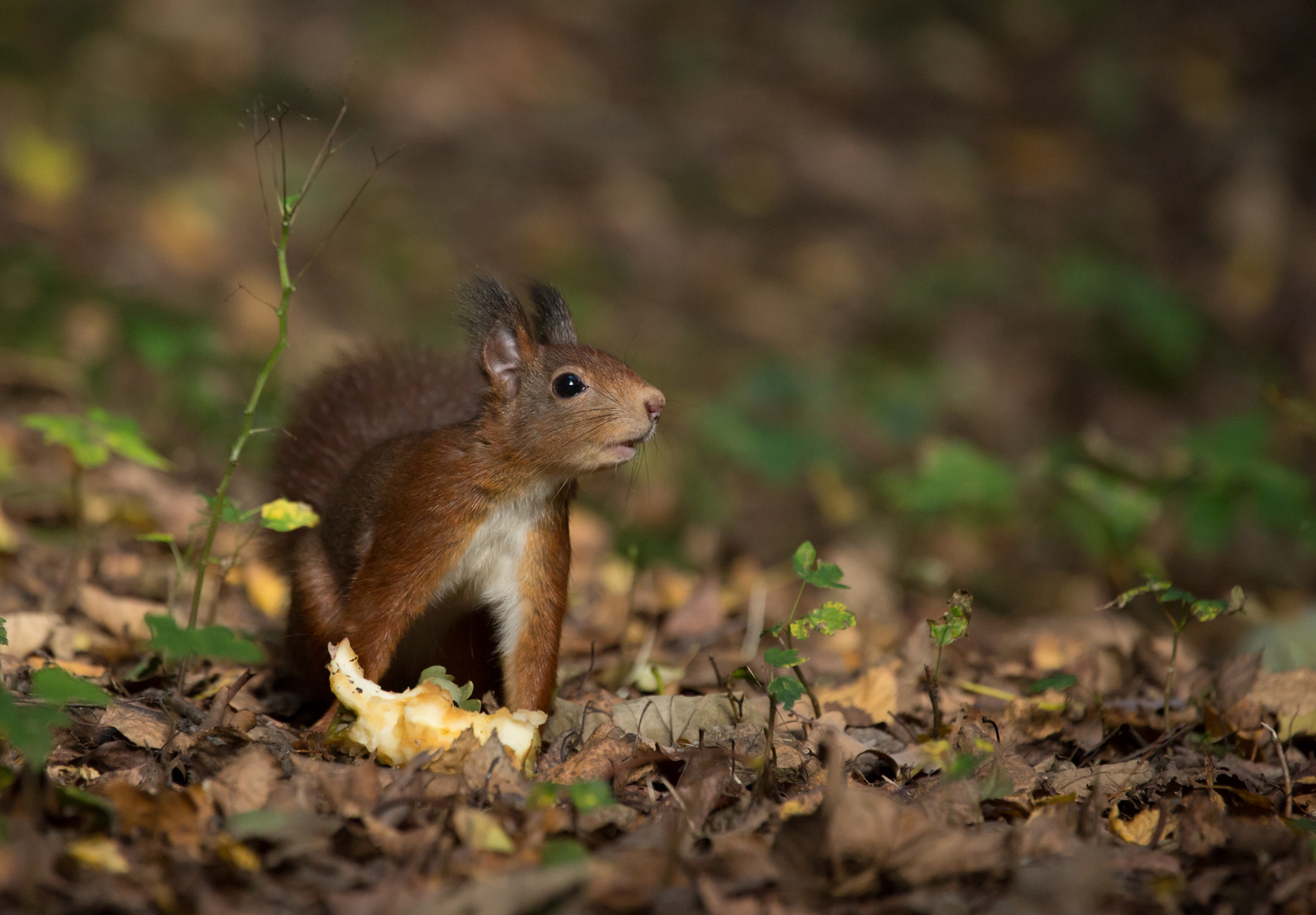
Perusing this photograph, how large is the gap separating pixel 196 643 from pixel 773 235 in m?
7.98

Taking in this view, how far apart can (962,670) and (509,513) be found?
1.63 m

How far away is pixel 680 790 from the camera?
2.62 meters

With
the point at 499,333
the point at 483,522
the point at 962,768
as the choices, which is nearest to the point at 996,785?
the point at 962,768

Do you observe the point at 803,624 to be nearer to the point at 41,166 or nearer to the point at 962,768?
the point at 962,768

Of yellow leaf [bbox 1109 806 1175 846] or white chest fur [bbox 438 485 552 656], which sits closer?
yellow leaf [bbox 1109 806 1175 846]

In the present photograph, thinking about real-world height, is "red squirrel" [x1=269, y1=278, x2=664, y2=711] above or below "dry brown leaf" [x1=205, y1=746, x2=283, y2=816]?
above

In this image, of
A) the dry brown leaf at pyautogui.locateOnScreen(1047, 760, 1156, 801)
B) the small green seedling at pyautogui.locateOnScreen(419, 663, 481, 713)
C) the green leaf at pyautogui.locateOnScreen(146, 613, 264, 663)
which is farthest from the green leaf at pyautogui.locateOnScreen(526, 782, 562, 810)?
the dry brown leaf at pyautogui.locateOnScreen(1047, 760, 1156, 801)

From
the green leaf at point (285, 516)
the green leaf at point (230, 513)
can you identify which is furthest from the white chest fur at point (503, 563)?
the green leaf at point (230, 513)

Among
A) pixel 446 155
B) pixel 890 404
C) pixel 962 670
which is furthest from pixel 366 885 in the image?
pixel 446 155

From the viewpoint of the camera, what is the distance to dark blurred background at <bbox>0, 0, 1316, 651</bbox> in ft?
20.4

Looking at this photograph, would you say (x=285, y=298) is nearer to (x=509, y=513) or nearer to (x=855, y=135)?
(x=509, y=513)

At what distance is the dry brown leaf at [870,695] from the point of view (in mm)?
3338

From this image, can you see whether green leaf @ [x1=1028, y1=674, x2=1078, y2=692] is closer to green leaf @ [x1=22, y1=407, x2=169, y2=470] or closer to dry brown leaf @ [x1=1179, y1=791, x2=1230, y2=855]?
dry brown leaf @ [x1=1179, y1=791, x2=1230, y2=855]

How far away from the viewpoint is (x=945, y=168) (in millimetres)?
10430
